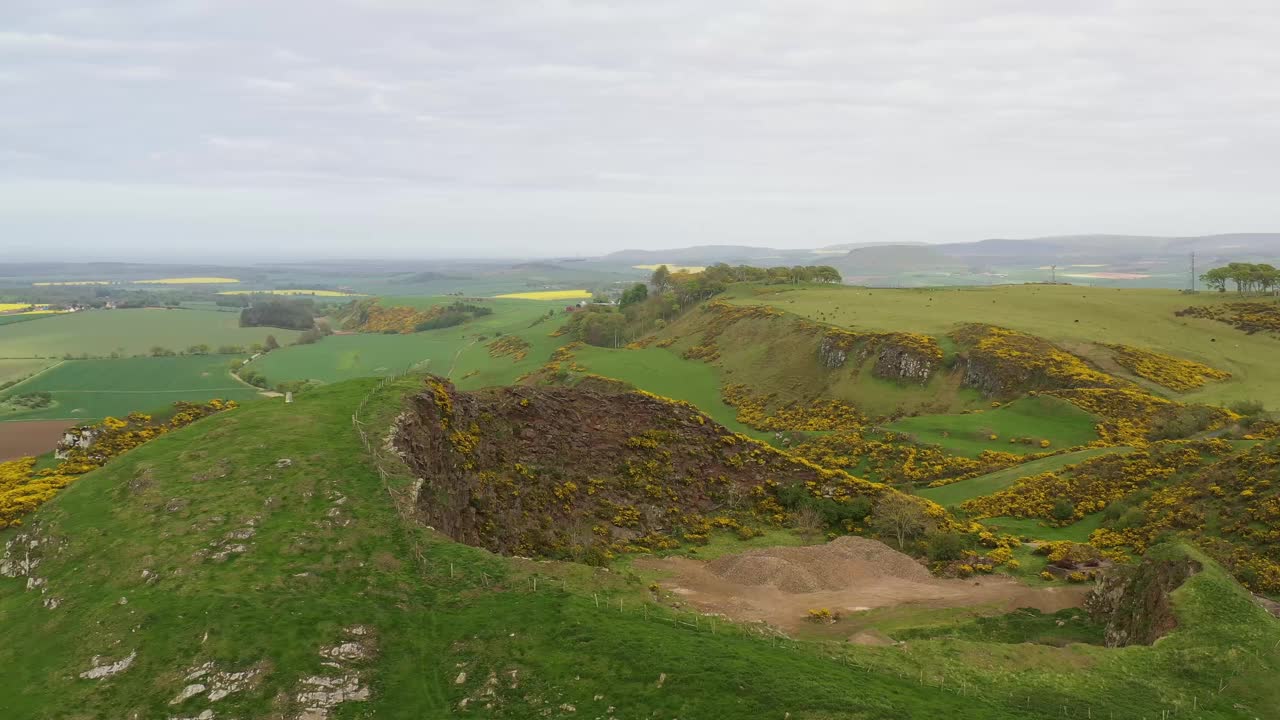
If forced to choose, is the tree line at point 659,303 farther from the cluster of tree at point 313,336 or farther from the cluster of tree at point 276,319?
the cluster of tree at point 276,319

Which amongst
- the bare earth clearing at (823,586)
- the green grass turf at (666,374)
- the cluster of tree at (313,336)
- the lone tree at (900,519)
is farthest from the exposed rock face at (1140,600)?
the cluster of tree at (313,336)

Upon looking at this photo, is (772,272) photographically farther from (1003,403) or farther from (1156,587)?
(1156,587)

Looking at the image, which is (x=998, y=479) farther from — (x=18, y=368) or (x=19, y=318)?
(x=19, y=318)

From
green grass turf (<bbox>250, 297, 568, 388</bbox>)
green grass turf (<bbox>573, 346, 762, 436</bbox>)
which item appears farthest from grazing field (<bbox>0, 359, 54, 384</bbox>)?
green grass turf (<bbox>573, 346, 762, 436</bbox>)

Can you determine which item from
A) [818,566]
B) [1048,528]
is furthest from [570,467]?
[1048,528]

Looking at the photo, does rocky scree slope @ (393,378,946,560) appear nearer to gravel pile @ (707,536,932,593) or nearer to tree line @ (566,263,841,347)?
gravel pile @ (707,536,932,593)

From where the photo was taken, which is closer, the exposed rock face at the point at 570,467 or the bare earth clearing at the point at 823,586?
the bare earth clearing at the point at 823,586
